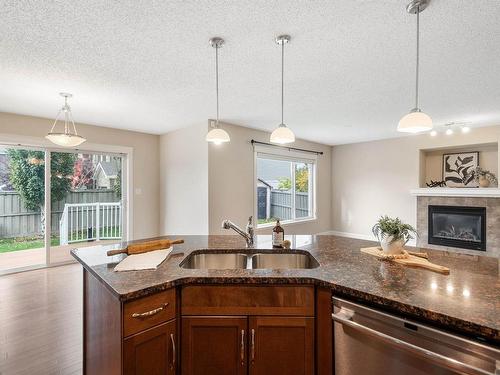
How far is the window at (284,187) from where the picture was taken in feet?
18.2

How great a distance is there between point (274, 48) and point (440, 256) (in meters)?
1.95

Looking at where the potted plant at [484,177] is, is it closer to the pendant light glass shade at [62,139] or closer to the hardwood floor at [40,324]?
the hardwood floor at [40,324]

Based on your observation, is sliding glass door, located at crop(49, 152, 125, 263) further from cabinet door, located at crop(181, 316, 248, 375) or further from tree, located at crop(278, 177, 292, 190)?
cabinet door, located at crop(181, 316, 248, 375)

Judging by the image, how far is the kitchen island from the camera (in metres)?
1.21

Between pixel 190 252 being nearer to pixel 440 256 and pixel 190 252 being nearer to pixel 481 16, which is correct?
pixel 440 256

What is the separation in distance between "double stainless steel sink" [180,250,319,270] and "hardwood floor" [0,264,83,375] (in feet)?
3.84

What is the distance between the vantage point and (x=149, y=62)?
2451 millimetres

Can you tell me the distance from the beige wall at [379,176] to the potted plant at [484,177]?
277 mm

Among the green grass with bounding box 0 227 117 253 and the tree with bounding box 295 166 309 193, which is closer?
the green grass with bounding box 0 227 117 253

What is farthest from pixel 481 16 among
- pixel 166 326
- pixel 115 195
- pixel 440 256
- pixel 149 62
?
pixel 115 195

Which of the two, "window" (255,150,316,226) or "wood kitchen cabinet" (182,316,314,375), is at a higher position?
"window" (255,150,316,226)

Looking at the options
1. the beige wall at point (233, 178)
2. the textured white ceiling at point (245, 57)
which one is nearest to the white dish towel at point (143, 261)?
the textured white ceiling at point (245, 57)

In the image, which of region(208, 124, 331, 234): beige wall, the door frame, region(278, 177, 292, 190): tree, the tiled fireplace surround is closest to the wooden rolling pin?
region(208, 124, 331, 234): beige wall

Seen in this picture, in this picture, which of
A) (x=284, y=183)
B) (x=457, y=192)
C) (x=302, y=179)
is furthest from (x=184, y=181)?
(x=457, y=192)
